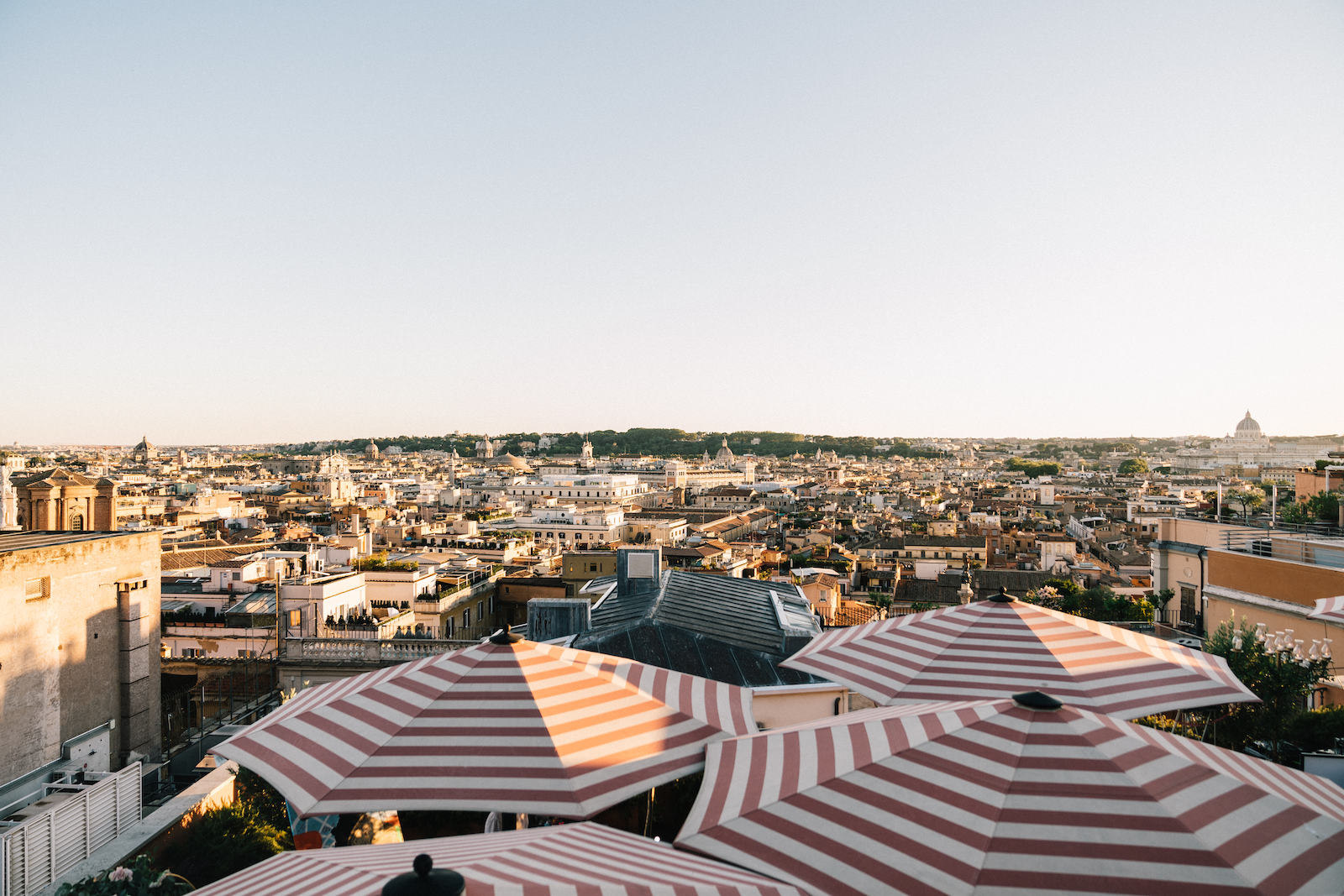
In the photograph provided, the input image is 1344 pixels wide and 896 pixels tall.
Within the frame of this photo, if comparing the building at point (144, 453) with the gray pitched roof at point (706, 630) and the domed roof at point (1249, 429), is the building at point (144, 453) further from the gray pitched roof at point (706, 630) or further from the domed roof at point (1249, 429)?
the domed roof at point (1249, 429)

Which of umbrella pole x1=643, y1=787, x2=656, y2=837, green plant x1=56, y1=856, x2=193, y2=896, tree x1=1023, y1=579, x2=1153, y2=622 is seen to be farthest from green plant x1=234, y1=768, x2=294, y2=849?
tree x1=1023, y1=579, x2=1153, y2=622

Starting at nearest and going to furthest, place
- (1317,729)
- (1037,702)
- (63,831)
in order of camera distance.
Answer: (1037,702) → (63,831) → (1317,729)

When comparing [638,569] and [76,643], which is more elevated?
[638,569]

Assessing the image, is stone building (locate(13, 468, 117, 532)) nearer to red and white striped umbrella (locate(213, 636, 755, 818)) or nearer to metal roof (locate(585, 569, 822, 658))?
metal roof (locate(585, 569, 822, 658))

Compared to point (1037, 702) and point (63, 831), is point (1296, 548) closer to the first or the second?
point (1037, 702)

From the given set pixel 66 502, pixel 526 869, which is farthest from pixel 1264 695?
pixel 66 502

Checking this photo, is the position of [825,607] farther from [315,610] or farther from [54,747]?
[54,747]
